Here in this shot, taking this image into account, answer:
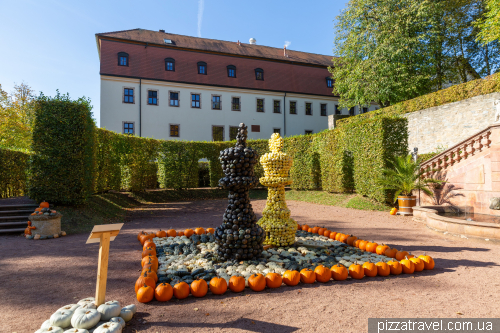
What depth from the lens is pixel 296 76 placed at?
107 ft

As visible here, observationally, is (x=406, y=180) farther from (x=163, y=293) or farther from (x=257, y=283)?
(x=163, y=293)

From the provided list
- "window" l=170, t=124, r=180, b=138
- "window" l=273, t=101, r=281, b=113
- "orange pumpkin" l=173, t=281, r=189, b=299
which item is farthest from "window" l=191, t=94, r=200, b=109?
"orange pumpkin" l=173, t=281, r=189, b=299

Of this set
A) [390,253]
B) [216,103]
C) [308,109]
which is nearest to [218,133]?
[216,103]

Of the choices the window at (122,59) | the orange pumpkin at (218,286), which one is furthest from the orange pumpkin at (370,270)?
the window at (122,59)

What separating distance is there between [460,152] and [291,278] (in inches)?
395

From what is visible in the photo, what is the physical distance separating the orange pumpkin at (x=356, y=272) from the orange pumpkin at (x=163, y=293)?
270 cm

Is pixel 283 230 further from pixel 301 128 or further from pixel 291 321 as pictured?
pixel 301 128

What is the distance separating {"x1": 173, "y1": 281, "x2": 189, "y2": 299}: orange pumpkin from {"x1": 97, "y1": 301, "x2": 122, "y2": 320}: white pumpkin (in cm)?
77

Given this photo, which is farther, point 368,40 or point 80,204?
point 368,40

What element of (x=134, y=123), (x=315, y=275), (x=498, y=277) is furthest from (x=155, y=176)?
(x=498, y=277)

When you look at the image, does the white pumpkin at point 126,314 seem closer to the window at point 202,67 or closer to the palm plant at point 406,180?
the palm plant at point 406,180

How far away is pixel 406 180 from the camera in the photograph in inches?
416

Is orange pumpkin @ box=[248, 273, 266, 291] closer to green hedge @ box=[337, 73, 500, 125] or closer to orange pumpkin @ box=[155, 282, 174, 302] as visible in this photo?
orange pumpkin @ box=[155, 282, 174, 302]

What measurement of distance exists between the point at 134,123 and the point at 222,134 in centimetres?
874
